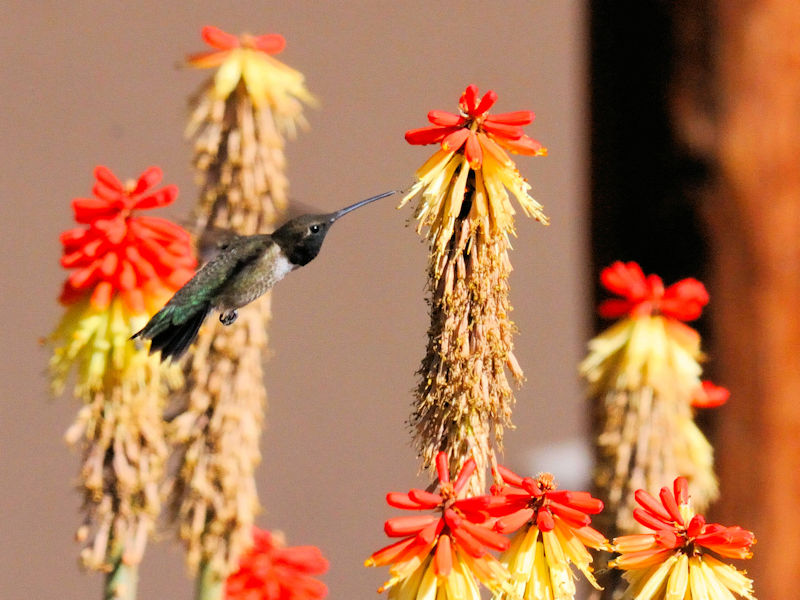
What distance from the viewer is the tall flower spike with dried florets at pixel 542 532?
3.67ft

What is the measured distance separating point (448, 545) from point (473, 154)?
381 millimetres

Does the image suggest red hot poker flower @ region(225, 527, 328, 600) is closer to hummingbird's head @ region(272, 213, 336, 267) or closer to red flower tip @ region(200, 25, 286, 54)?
hummingbird's head @ region(272, 213, 336, 267)

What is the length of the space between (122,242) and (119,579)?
0.51 meters

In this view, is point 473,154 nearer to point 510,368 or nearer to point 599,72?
point 510,368

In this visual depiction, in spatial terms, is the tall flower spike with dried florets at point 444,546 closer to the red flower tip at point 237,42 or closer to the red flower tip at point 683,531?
the red flower tip at point 683,531

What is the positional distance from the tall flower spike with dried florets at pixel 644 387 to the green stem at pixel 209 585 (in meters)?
0.58

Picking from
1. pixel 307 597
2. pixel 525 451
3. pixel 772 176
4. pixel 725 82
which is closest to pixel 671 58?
pixel 725 82

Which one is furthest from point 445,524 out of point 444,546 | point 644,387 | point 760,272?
point 760,272

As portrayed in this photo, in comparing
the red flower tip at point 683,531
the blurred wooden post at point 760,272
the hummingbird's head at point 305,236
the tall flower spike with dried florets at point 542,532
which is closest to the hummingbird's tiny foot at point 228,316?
the hummingbird's head at point 305,236

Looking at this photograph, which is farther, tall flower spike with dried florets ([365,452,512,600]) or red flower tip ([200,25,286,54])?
red flower tip ([200,25,286,54])

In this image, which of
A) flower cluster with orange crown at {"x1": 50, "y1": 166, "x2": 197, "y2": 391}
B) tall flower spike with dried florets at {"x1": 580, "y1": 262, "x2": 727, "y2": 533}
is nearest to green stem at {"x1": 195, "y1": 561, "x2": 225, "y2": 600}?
flower cluster with orange crown at {"x1": 50, "y1": 166, "x2": 197, "y2": 391}

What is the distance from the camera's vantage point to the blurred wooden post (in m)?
1.89

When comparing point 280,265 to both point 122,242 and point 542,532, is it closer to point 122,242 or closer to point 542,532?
point 122,242

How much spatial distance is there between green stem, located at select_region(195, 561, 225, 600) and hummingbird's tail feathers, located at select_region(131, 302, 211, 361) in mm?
357
